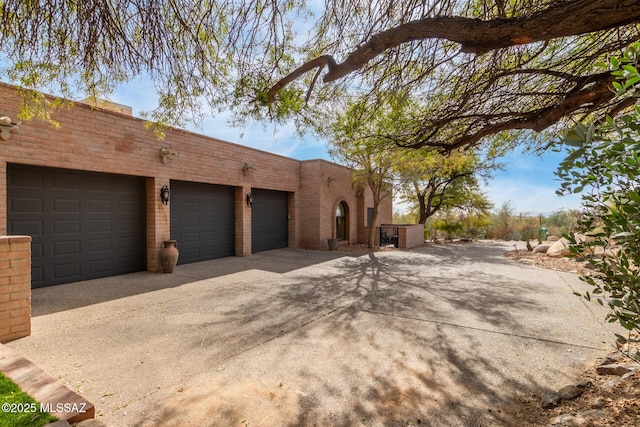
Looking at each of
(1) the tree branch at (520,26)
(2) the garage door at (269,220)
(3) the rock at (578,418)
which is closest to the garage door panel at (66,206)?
(2) the garage door at (269,220)

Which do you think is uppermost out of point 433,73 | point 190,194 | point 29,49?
point 433,73

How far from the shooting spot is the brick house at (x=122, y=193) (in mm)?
5768

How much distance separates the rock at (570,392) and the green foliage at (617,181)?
1.36 m

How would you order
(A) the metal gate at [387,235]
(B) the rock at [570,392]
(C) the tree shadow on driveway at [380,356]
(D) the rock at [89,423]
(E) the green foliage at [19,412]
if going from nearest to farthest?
(E) the green foliage at [19,412] < (D) the rock at [89,423] < (C) the tree shadow on driveway at [380,356] < (B) the rock at [570,392] < (A) the metal gate at [387,235]

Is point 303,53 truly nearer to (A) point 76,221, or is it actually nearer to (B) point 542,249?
(A) point 76,221

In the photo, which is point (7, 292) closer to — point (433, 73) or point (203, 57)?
point (203, 57)

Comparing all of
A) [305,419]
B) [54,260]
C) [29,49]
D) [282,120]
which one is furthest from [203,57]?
[54,260]

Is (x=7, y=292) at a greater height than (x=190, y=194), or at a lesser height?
lesser

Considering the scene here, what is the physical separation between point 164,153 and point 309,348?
6.79 meters

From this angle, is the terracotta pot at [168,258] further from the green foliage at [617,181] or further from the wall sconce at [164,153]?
the green foliage at [617,181]

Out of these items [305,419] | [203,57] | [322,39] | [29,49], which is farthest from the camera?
[322,39]

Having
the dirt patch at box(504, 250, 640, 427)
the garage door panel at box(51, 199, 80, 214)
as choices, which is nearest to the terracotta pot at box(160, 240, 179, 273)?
the garage door panel at box(51, 199, 80, 214)

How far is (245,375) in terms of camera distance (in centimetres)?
279

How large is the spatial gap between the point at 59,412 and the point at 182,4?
4231 millimetres
